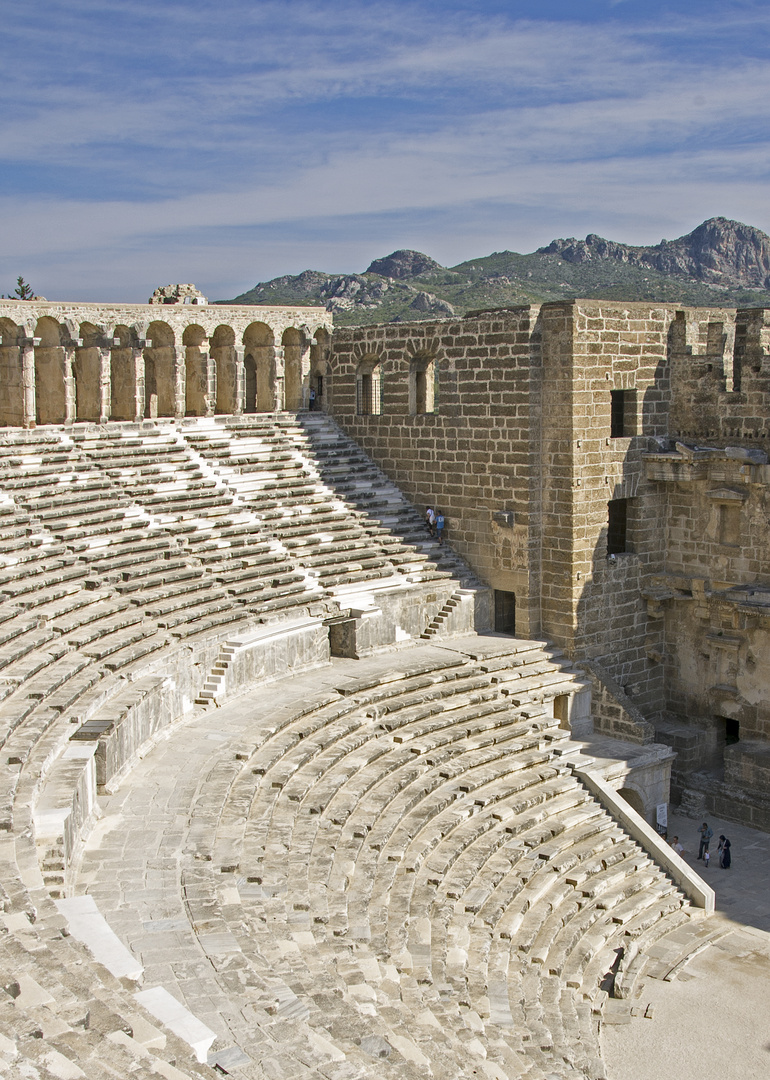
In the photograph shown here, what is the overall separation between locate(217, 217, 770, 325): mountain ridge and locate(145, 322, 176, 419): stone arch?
1232 inches

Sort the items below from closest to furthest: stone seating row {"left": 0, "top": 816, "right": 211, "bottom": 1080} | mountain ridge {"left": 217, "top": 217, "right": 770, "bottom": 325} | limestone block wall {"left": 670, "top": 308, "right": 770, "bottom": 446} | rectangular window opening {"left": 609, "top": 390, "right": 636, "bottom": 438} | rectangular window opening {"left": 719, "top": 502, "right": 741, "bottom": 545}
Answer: stone seating row {"left": 0, "top": 816, "right": 211, "bottom": 1080} → limestone block wall {"left": 670, "top": 308, "right": 770, "bottom": 446} → rectangular window opening {"left": 719, "top": 502, "right": 741, "bottom": 545} → rectangular window opening {"left": 609, "top": 390, "right": 636, "bottom": 438} → mountain ridge {"left": 217, "top": 217, "right": 770, "bottom": 325}

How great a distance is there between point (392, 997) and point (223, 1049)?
2.65 meters

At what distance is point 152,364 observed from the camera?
853 inches

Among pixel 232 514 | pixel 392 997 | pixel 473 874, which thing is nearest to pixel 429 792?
pixel 473 874

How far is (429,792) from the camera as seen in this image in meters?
15.0

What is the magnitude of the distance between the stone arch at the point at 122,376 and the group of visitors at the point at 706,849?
12.4 metres

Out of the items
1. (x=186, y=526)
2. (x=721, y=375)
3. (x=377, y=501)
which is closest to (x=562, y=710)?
(x=377, y=501)

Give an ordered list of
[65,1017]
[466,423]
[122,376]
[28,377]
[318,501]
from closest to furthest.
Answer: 1. [65,1017]
2. [28,377]
3. [466,423]
4. [122,376]
5. [318,501]

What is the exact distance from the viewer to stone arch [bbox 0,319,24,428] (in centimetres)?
1928

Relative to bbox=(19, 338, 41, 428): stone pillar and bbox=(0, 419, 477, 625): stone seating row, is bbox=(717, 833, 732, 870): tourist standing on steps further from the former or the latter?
bbox=(19, 338, 41, 428): stone pillar

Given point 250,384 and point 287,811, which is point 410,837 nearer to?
point 287,811

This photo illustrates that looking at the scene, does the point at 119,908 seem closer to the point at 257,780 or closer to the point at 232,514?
the point at 257,780

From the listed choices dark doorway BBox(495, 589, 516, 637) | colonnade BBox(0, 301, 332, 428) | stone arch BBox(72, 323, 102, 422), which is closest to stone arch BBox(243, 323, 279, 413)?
colonnade BBox(0, 301, 332, 428)

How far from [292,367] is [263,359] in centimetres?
72
